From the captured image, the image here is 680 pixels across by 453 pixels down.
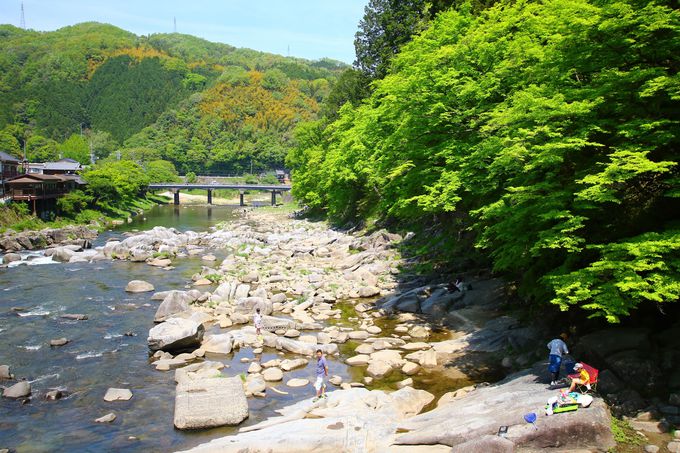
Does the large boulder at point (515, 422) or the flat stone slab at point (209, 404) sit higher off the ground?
the large boulder at point (515, 422)

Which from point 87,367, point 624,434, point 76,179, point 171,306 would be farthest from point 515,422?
point 76,179

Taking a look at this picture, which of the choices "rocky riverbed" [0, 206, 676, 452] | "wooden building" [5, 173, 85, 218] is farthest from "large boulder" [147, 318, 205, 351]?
"wooden building" [5, 173, 85, 218]

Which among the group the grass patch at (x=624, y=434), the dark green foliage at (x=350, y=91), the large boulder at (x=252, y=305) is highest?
the dark green foliage at (x=350, y=91)

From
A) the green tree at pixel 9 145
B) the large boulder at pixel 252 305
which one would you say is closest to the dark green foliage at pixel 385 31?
the large boulder at pixel 252 305

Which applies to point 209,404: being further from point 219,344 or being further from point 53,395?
point 219,344

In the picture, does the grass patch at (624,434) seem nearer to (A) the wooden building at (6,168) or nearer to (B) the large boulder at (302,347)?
(B) the large boulder at (302,347)

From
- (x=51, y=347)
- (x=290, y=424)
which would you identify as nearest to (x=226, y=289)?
(x=51, y=347)

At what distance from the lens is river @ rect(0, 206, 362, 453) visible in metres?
14.4

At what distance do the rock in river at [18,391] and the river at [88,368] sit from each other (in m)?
0.27

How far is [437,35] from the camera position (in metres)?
27.2

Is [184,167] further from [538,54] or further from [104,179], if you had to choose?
[538,54]

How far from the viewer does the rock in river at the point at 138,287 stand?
1238 inches

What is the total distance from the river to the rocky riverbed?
20.5 inches

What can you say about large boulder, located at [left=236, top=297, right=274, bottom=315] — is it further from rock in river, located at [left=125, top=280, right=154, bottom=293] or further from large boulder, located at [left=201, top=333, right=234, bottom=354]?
rock in river, located at [left=125, top=280, right=154, bottom=293]
